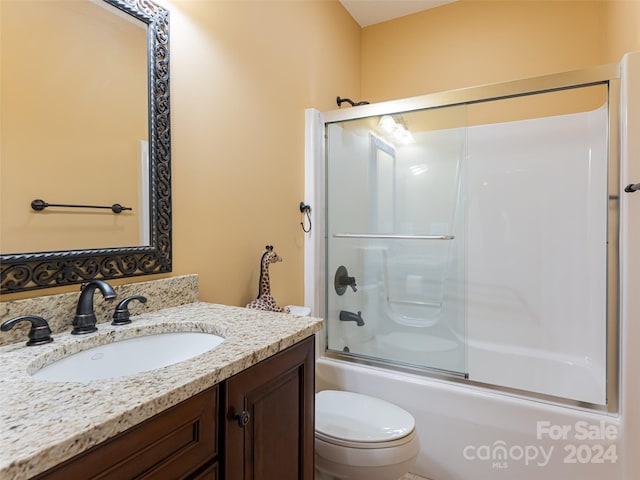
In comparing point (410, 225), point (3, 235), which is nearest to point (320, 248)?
point (410, 225)

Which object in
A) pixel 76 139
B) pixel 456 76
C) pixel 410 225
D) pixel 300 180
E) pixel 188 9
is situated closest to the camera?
pixel 76 139

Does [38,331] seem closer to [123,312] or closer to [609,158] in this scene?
[123,312]

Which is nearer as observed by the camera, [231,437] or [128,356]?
[231,437]

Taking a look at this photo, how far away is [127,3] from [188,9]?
25 cm

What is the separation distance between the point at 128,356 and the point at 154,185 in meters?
0.52

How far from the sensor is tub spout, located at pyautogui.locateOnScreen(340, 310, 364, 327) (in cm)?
216

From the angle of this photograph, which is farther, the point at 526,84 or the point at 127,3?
the point at 526,84

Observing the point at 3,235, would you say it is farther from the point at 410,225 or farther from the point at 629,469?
the point at 629,469

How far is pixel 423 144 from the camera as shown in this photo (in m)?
2.05

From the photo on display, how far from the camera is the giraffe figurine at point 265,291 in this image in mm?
1447

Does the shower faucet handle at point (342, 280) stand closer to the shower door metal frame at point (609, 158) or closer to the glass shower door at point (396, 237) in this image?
the glass shower door at point (396, 237)

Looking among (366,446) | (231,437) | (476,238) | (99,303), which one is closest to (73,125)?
(99,303)

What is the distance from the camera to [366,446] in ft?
4.03

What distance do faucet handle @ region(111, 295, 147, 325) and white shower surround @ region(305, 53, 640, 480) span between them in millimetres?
1243
